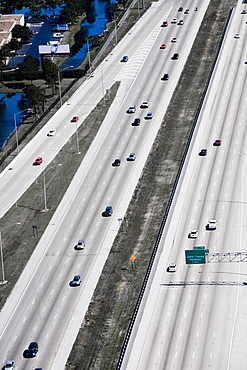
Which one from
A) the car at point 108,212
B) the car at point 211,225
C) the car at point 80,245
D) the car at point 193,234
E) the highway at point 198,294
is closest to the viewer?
the highway at point 198,294

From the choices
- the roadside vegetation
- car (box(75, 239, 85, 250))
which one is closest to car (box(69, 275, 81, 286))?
the roadside vegetation

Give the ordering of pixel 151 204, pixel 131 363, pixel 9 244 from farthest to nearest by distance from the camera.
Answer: pixel 151 204, pixel 9 244, pixel 131 363

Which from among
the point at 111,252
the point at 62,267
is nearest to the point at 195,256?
the point at 111,252

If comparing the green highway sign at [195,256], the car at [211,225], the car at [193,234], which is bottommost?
the green highway sign at [195,256]

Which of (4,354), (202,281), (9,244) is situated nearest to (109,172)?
(9,244)

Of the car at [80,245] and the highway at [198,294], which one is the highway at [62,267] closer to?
the car at [80,245]

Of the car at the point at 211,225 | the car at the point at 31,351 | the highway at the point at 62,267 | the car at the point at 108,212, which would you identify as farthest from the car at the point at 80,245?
the car at the point at 31,351

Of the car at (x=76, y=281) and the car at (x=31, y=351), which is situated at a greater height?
the car at (x=76, y=281)

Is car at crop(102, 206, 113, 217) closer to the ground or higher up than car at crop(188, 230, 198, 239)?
higher up

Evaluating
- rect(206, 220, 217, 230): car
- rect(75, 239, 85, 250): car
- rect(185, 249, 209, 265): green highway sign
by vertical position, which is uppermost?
rect(206, 220, 217, 230): car

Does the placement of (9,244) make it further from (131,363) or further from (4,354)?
(131,363)

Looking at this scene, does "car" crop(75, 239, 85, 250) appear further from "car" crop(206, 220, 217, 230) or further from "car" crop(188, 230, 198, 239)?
"car" crop(206, 220, 217, 230)
